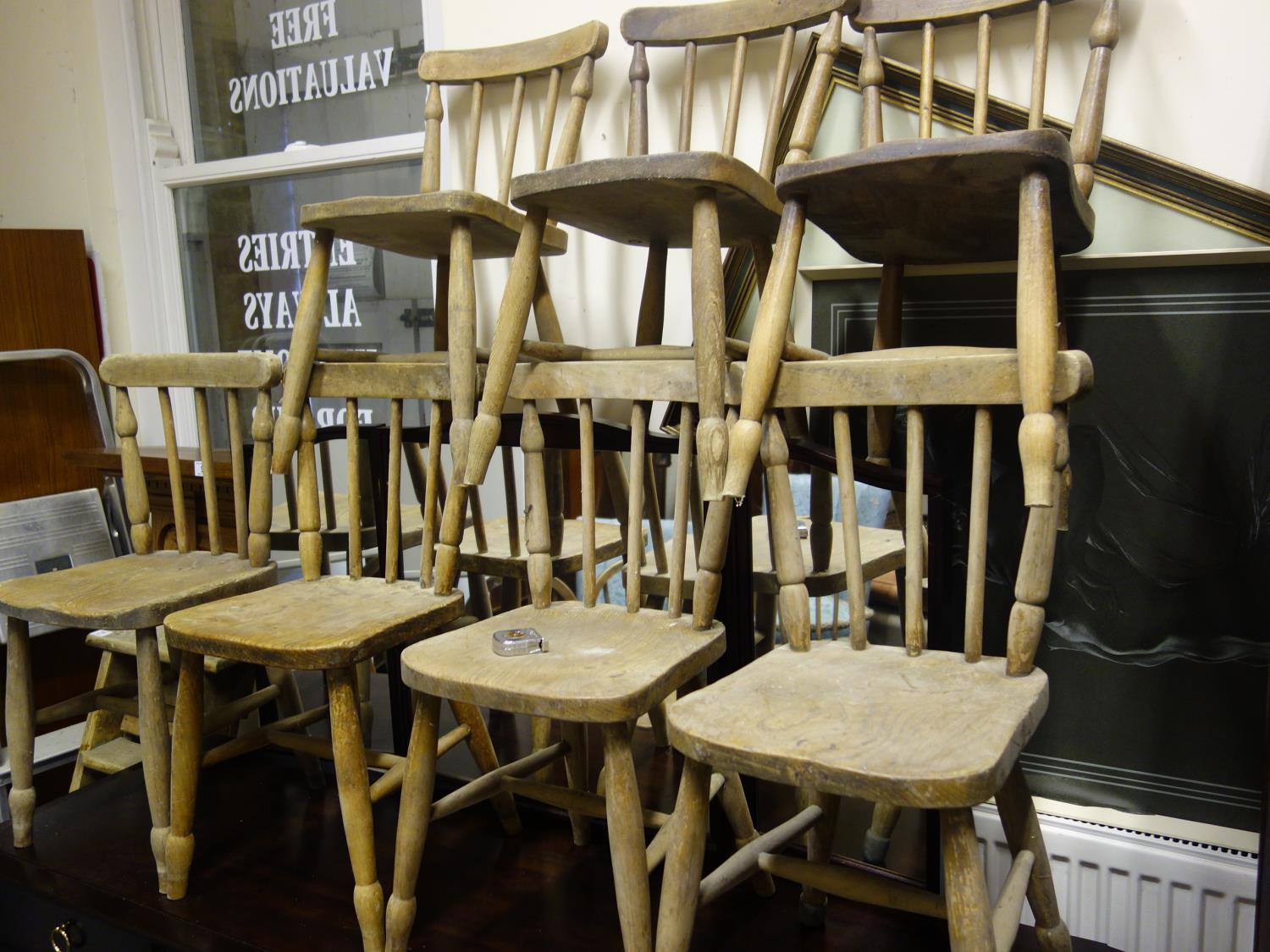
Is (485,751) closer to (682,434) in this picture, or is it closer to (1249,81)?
(682,434)

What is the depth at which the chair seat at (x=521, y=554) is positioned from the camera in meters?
1.79

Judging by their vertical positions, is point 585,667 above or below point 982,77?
below

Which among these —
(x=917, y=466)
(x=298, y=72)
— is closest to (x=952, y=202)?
(x=917, y=466)

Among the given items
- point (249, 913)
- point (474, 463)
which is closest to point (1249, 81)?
point (474, 463)

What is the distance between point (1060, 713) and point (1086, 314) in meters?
0.65

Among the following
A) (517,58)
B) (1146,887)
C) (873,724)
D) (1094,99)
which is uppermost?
(517,58)

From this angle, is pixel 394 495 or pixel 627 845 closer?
pixel 627 845

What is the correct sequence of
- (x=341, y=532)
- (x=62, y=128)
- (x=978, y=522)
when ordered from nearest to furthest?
(x=978, y=522)
(x=341, y=532)
(x=62, y=128)

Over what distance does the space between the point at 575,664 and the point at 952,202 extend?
740 millimetres

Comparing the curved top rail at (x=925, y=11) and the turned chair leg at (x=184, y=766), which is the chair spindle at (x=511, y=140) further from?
the turned chair leg at (x=184, y=766)

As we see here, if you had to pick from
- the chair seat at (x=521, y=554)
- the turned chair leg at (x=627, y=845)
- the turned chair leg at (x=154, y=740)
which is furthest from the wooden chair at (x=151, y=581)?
the turned chair leg at (x=627, y=845)

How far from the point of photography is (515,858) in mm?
1592

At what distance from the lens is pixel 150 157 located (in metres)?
2.76

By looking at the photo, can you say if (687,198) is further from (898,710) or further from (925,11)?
(898,710)
